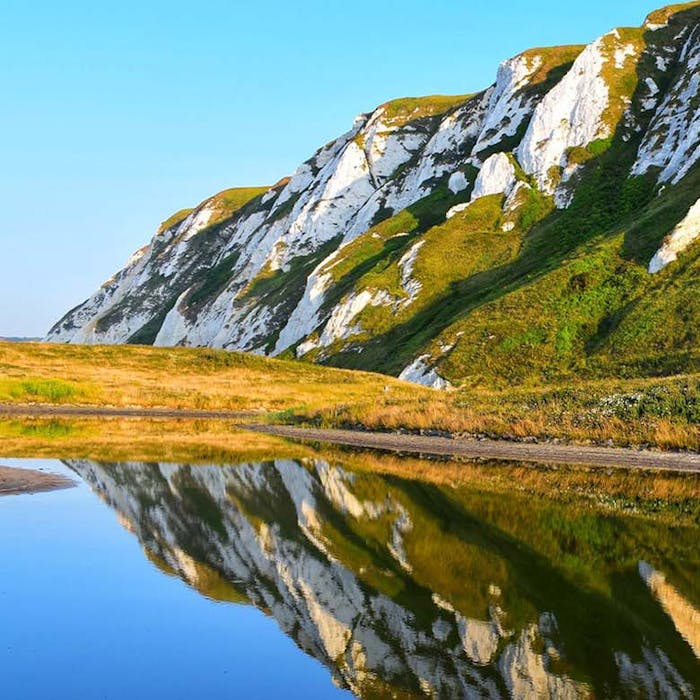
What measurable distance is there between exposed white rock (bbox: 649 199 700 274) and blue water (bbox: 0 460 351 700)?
220 feet

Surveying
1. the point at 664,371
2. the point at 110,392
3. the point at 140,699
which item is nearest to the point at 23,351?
the point at 110,392

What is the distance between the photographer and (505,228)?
10712cm

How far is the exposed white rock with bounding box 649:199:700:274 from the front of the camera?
3009 inches

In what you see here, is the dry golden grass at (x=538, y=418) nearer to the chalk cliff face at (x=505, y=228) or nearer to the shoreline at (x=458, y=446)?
the shoreline at (x=458, y=446)

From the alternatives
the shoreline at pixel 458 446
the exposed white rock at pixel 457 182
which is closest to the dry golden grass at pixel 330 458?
the shoreline at pixel 458 446

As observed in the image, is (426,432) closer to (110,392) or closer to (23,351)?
(110,392)

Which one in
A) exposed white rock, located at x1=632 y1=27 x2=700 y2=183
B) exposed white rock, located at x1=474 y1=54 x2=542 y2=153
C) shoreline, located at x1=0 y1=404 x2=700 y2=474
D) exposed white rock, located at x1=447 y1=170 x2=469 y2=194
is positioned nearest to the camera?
shoreline, located at x1=0 y1=404 x2=700 y2=474

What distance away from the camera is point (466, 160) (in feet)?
430

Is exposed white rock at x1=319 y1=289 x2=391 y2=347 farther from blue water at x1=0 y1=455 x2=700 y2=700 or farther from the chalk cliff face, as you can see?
blue water at x1=0 y1=455 x2=700 y2=700

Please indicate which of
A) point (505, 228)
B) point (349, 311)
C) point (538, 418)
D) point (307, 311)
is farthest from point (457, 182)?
point (538, 418)

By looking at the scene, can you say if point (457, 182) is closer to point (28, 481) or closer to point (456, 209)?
point (456, 209)

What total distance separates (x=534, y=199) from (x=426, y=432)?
69.7m

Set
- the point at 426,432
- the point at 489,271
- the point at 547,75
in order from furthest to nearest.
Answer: the point at 547,75 → the point at 489,271 → the point at 426,432

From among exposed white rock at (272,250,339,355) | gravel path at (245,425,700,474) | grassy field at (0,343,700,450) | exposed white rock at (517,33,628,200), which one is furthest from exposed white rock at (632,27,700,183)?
gravel path at (245,425,700,474)
